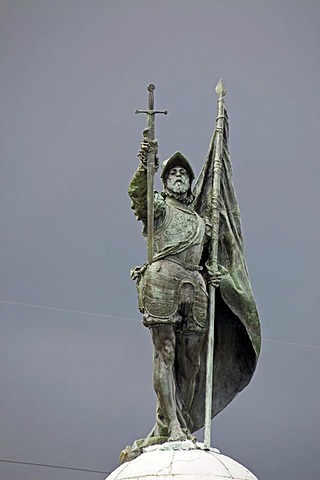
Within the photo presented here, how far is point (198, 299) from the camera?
15000mm

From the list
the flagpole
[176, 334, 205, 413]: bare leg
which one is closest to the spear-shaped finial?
the flagpole

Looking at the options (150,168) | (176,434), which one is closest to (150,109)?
(150,168)

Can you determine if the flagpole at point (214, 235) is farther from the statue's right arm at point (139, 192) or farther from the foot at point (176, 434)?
the statue's right arm at point (139, 192)

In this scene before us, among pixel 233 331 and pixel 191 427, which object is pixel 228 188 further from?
pixel 191 427

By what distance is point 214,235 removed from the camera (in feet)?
51.4

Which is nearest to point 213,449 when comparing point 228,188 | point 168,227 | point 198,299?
point 198,299

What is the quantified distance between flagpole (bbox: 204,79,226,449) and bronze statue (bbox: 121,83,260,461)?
0.04 ft

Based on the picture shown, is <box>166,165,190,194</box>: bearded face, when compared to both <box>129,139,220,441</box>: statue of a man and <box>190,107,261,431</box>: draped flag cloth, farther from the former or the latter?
<box>190,107,261,431</box>: draped flag cloth

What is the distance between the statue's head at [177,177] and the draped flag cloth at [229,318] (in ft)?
1.63

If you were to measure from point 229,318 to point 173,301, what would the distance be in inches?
52.5

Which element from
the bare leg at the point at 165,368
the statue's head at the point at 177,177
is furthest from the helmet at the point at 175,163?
the bare leg at the point at 165,368

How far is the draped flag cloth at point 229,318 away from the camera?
615 inches

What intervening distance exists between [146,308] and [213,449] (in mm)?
1926

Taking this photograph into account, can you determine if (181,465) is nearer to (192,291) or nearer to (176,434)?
(176,434)
